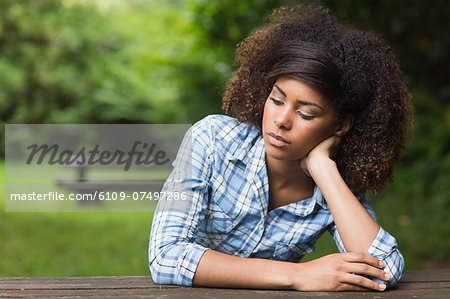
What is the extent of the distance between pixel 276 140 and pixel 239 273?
1.59 ft

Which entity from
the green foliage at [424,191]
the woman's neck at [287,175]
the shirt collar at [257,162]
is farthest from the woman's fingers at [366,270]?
the green foliage at [424,191]

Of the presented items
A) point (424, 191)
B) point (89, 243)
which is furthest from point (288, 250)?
point (424, 191)

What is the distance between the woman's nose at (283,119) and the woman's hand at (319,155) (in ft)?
0.73

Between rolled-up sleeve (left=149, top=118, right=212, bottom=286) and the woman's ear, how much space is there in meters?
0.50

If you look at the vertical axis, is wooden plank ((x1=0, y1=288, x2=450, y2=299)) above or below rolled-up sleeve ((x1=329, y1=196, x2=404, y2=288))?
below

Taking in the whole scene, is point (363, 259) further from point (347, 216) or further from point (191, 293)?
point (191, 293)

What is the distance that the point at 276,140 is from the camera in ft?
6.70

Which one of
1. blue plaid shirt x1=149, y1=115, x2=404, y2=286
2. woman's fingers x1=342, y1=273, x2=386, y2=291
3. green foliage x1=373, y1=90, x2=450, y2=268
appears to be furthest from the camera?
green foliage x1=373, y1=90, x2=450, y2=268

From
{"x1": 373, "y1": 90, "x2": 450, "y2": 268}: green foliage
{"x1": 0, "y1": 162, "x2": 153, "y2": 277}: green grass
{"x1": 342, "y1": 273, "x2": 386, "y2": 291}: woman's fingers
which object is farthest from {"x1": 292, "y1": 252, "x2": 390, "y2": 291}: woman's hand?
{"x1": 373, "y1": 90, "x2": 450, "y2": 268}: green foliage

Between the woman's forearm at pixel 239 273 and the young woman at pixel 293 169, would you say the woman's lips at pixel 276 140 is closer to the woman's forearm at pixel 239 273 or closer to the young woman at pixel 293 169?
the young woman at pixel 293 169

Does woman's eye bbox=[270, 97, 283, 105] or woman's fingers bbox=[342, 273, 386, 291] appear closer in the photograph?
woman's fingers bbox=[342, 273, 386, 291]

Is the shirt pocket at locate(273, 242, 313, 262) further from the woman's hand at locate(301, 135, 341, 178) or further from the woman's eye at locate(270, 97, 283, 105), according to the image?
the woman's eye at locate(270, 97, 283, 105)

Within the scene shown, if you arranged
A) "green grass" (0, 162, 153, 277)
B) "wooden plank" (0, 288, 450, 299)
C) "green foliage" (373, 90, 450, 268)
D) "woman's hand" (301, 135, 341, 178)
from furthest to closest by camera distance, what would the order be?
"green foliage" (373, 90, 450, 268) < "green grass" (0, 162, 153, 277) < "woman's hand" (301, 135, 341, 178) < "wooden plank" (0, 288, 450, 299)

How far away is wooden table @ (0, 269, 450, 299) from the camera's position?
1821mm
